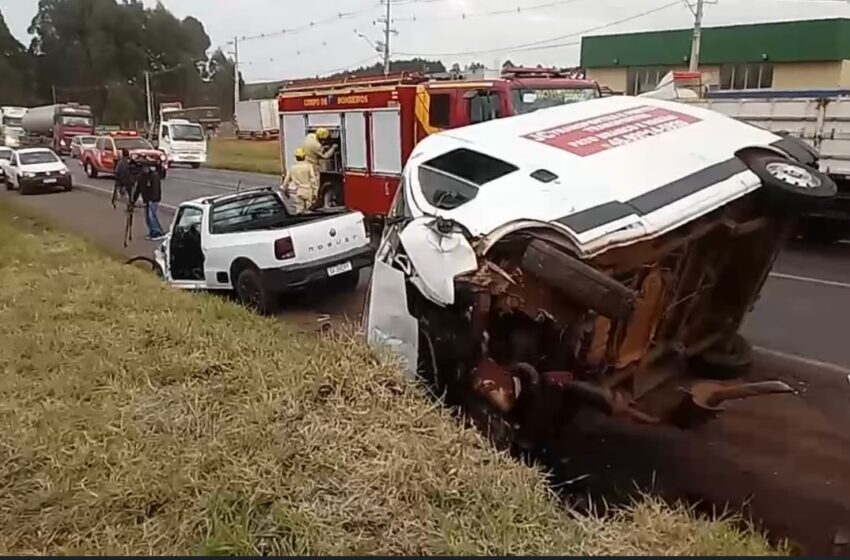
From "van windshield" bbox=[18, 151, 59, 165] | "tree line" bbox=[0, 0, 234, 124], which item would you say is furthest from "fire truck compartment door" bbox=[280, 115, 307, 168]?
"tree line" bbox=[0, 0, 234, 124]

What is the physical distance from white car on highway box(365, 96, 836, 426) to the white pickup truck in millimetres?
3477

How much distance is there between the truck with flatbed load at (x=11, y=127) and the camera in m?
59.1

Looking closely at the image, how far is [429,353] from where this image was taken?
16.8 ft

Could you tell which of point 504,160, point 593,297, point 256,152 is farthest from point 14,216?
point 256,152

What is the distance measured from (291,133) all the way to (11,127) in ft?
173

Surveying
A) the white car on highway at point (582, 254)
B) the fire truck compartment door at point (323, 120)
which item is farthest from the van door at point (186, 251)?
the fire truck compartment door at point (323, 120)

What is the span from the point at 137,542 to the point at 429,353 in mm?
2325

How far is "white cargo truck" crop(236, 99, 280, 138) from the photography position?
55469 millimetres

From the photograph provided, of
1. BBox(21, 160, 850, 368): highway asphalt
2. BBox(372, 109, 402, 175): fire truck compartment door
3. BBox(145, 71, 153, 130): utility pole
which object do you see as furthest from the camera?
BBox(145, 71, 153, 130): utility pole

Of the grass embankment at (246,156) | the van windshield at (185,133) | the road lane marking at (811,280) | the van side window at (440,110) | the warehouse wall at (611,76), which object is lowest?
the grass embankment at (246,156)

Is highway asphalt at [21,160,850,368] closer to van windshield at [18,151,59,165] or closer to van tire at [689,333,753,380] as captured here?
van tire at [689,333,753,380]

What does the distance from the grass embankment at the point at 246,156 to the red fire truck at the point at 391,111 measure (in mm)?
15484

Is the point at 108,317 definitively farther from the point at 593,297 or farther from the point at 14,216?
the point at 14,216

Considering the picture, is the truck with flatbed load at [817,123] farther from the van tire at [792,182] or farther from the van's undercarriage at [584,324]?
the van's undercarriage at [584,324]
